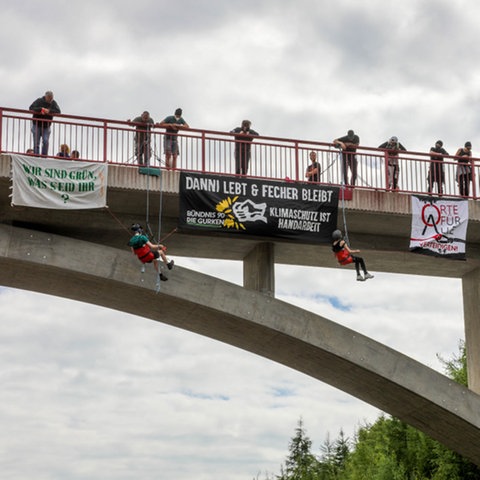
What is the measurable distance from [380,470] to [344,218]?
15.3 m

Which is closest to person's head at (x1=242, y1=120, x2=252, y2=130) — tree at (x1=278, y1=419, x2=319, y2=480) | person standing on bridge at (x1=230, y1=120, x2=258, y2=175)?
person standing on bridge at (x1=230, y1=120, x2=258, y2=175)

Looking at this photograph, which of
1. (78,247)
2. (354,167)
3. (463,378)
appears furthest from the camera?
(463,378)

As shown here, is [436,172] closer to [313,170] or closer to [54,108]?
[313,170]

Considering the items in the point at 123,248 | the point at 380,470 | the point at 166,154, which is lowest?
the point at 380,470

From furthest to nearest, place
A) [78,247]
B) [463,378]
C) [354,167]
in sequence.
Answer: [463,378]
[354,167]
[78,247]

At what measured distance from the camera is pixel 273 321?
20.7m

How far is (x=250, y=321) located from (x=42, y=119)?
5744 mm

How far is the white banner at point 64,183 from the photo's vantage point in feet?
65.0

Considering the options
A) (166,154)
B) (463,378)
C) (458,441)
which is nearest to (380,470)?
(463,378)

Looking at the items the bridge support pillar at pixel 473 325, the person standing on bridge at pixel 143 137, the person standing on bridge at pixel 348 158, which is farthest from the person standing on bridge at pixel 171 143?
the bridge support pillar at pixel 473 325

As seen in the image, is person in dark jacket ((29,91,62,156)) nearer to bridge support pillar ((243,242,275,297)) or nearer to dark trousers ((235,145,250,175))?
dark trousers ((235,145,250,175))

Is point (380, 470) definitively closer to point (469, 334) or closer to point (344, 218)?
point (469, 334)

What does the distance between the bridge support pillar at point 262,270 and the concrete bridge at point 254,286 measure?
0.09 feet

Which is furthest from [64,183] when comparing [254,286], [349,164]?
[349,164]
